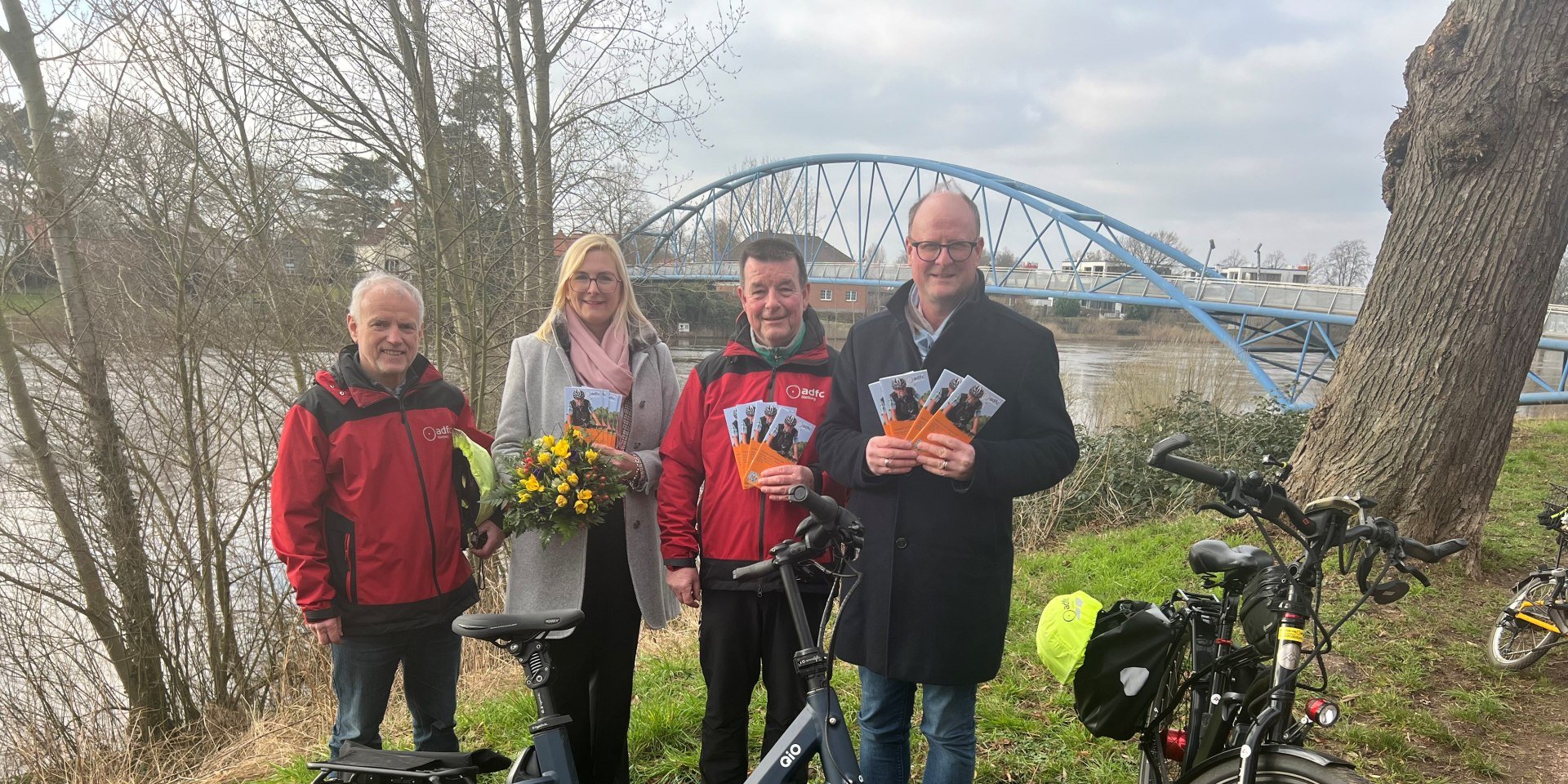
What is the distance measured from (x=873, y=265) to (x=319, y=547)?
43201mm

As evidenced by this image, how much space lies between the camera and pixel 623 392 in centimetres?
278

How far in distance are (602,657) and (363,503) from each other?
0.92 m

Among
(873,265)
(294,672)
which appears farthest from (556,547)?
(873,265)

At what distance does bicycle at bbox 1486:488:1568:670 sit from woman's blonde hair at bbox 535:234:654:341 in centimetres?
429

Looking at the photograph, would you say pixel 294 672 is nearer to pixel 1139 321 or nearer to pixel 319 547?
pixel 319 547

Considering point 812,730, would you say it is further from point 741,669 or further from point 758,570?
point 741,669

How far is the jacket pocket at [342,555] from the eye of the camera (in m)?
2.52

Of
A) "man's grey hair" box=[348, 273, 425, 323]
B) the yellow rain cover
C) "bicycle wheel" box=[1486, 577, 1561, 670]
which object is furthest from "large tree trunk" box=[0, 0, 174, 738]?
"bicycle wheel" box=[1486, 577, 1561, 670]

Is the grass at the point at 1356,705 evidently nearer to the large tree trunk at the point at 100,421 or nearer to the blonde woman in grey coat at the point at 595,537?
the blonde woman in grey coat at the point at 595,537

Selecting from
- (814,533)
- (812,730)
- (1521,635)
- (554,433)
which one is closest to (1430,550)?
(814,533)

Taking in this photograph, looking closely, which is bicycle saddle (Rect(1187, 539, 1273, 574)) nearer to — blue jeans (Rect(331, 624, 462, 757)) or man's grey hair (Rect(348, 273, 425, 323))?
blue jeans (Rect(331, 624, 462, 757))

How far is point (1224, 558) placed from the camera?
212cm

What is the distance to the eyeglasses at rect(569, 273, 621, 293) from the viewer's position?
273cm

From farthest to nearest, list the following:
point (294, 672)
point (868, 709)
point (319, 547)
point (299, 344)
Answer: point (299, 344)
point (294, 672)
point (319, 547)
point (868, 709)
